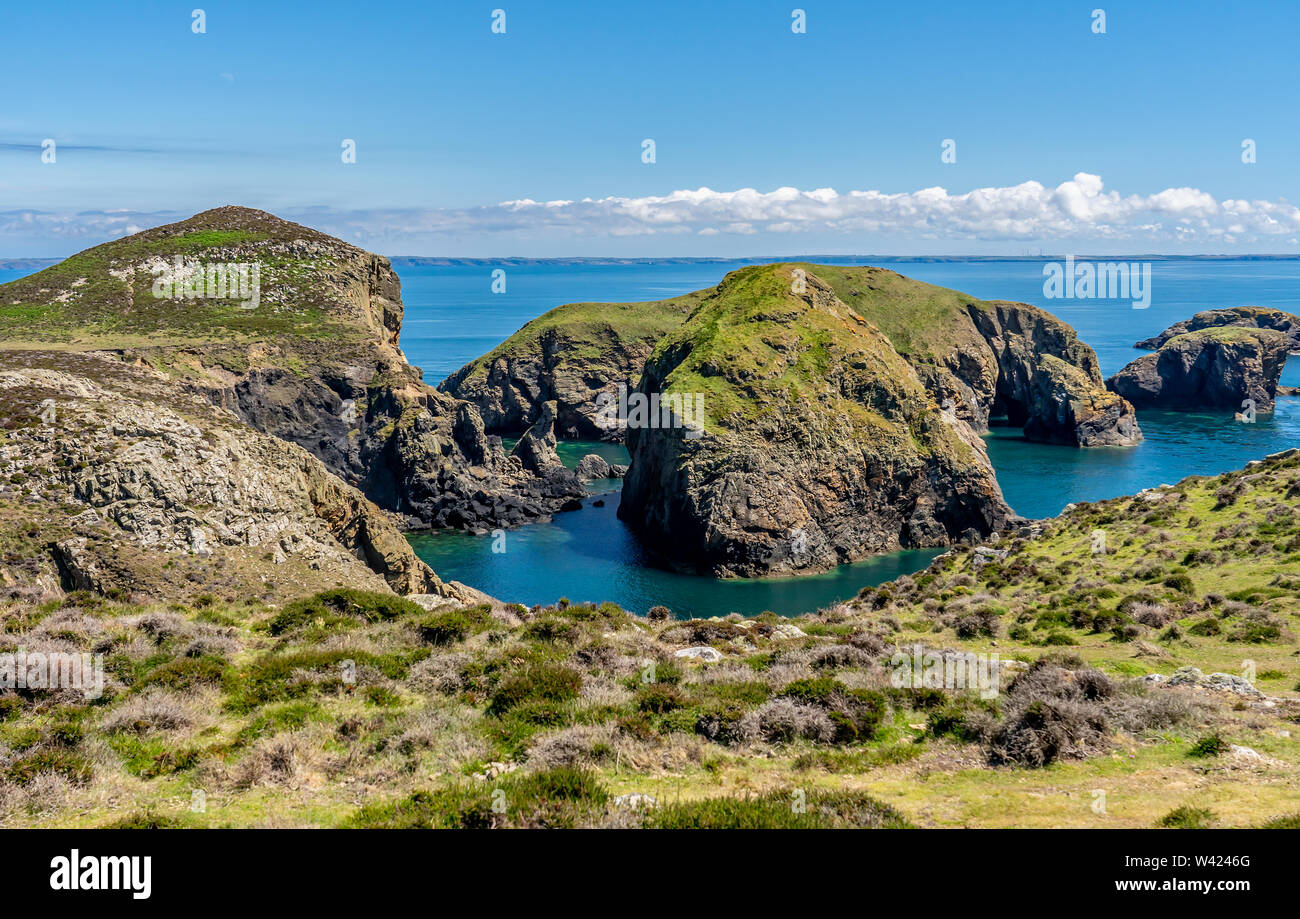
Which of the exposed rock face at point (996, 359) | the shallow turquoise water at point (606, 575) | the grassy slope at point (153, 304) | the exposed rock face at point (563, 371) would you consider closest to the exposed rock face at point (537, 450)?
the shallow turquoise water at point (606, 575)

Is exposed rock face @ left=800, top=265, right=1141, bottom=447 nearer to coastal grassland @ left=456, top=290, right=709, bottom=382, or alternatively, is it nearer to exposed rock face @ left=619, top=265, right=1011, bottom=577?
coastal grassland @ left=456, top=290, right=709, bottom=382

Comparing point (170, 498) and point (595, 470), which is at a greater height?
point (170, 498)

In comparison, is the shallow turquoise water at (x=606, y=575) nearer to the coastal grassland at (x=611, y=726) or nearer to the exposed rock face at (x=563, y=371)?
the coastal grassland at (x=611, y=726)

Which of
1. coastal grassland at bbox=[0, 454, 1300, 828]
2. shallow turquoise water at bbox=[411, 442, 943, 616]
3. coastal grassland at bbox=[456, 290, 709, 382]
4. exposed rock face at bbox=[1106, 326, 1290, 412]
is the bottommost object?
shallow turquoise water at bbox=[411, 442, 943, 616]

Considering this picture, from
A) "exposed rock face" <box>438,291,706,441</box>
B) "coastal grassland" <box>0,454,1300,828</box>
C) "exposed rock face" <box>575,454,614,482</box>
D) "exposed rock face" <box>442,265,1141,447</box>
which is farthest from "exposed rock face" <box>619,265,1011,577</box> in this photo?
"exposed rock face" <box>438,291,706,441</box>

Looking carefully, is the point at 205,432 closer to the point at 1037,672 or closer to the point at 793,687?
the point at 793,687

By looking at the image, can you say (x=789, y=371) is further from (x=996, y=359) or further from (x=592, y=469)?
(x=996, y=359)

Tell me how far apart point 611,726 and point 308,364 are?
295 ft

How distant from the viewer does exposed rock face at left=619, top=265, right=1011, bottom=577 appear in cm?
7956

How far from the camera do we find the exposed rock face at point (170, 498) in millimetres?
32844

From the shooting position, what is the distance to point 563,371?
554 feet

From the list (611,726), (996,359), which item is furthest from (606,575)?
(996,359)

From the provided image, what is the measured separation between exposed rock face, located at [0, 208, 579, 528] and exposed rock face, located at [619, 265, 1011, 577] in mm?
20988

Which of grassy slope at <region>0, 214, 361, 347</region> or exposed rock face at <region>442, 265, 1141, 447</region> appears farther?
exposed rock face at <region>442, 265, 1141, 447</region>
